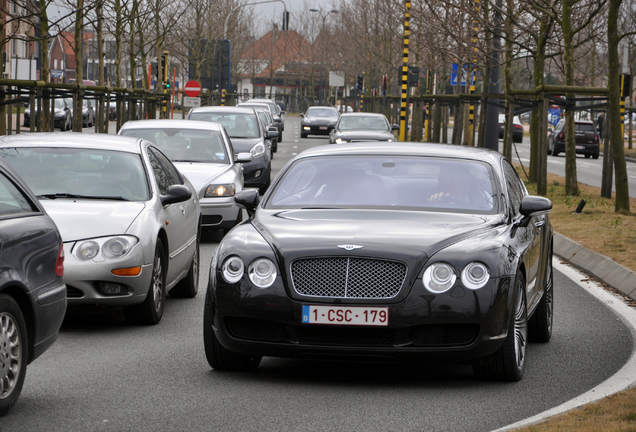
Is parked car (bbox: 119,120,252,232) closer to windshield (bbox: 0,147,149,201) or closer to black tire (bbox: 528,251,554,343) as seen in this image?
windshield (bbox: 0,147,149,201)

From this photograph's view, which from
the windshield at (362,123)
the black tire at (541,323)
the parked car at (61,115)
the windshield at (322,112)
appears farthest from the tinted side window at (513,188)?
the windshield at (322,112)

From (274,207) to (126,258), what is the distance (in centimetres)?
124

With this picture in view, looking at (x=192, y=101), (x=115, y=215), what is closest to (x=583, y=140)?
(x=192, y=101)

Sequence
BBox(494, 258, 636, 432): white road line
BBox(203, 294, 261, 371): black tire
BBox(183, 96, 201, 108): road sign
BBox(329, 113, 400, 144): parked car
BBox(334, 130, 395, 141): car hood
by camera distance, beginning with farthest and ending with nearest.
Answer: BBox(183, 96, 201, 108): road sign
BBox(329, 113, 400, 144): parked car
BBox(334, 130, 395, 141): car hood
BBox(203, 294, 261, 371): black tire
BBox(494, 258, 636, 432): white road line

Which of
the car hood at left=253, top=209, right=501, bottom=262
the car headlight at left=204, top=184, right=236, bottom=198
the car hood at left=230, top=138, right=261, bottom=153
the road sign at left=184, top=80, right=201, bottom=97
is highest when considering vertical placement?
the road sign at left=184, top=80, right=201, bottom=97

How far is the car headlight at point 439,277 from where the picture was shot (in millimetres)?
5809

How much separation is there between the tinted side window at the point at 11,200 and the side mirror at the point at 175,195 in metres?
2.89

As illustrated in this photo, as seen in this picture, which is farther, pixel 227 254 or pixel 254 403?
pixel 227 254

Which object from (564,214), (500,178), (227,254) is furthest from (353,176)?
(564,214)

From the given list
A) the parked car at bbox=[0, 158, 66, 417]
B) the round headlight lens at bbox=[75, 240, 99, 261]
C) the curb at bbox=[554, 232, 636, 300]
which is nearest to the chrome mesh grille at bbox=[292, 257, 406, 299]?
the parked car at bbox=[0, 158, 66, 417]

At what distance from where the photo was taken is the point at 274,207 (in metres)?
7.04

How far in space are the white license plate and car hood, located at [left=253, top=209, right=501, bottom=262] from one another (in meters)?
0.30

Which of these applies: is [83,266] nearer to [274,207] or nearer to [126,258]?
[126,258]

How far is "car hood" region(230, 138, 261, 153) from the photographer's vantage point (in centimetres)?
2217
